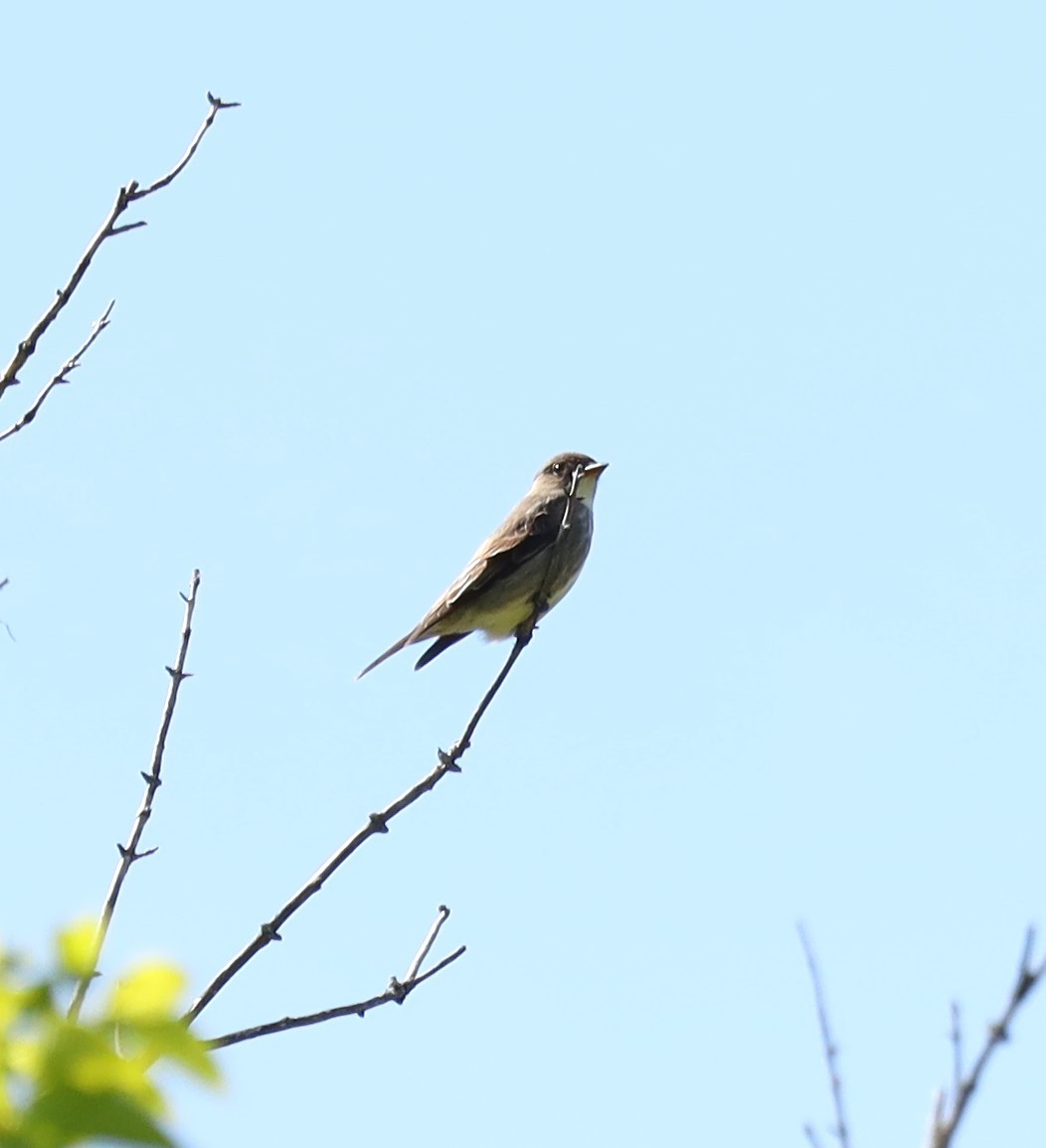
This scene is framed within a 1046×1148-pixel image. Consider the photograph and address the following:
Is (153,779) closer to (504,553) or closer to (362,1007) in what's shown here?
(362,1007)

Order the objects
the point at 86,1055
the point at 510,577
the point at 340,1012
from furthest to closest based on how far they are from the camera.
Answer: the point at 510,577
the point at 340,1012
the point at 86,1055

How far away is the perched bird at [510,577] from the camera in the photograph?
10.1 meters

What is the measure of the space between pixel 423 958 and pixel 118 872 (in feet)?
3.10

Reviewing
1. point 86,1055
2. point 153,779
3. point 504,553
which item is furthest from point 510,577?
point 86,1055

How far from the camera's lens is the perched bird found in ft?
33.1

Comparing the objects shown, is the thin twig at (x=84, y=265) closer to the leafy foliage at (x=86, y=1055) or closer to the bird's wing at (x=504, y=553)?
the leafy foliage at (x=86, y=1055)

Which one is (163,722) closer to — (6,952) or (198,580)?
(198,580)

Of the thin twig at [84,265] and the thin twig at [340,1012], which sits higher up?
the thin twig at [84,265]

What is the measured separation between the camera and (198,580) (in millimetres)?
4816

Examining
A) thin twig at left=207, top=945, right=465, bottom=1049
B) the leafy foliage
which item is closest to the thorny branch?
thin twig at left=207, top=945, right=465, bottom=1049

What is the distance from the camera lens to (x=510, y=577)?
10.3m

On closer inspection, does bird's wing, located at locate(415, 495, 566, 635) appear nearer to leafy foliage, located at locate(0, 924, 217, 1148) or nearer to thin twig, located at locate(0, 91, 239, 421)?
thin twig, located at locate(0, 91, 239, 421)

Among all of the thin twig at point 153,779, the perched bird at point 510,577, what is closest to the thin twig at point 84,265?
the thin twig at point 153,779

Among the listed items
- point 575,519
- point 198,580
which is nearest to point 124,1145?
point 198,580
